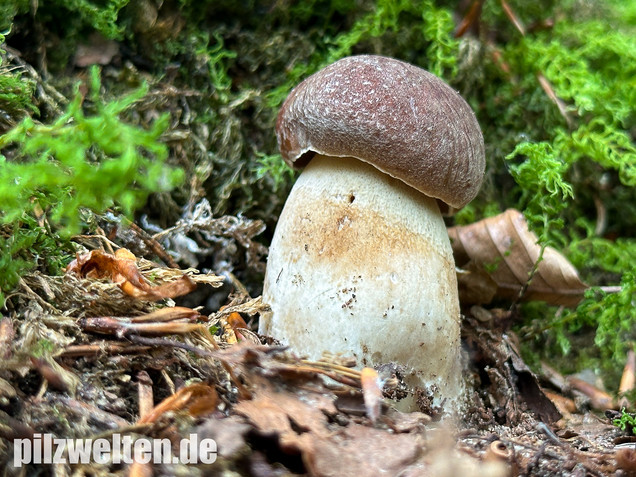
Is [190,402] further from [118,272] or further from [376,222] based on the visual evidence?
[376,222]

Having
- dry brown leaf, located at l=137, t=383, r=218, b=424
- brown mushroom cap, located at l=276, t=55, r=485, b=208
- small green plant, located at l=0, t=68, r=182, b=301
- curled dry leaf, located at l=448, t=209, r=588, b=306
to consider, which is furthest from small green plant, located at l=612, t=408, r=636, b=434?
small green plant, located at l=0, t=68, r=182, b=301

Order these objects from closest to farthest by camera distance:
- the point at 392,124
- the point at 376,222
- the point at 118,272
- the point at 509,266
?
the point at 118,272
the point at 392,124
the point at 376,222
the point at 509,266

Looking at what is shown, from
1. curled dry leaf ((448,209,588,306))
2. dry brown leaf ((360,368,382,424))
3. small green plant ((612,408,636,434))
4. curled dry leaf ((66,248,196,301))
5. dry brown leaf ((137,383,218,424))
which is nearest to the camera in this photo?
dry brown leaf ((137,383,218,424))

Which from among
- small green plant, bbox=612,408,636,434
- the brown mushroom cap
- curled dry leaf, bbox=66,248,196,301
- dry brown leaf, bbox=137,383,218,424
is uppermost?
the brown mushroom cap

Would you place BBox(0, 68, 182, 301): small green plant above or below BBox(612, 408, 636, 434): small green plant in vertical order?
above

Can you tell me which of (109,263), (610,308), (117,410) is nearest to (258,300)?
(109,263)

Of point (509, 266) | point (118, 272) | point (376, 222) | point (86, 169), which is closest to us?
point (86, 169)

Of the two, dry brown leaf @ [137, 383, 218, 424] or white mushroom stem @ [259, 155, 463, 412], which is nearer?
dry brown leaf @ [137, 383, 218, 424]

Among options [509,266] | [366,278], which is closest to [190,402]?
[366,278]

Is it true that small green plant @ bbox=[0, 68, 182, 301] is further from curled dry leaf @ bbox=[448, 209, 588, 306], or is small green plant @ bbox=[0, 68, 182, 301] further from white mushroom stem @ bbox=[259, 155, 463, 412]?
curled dry leaf @ bbox=[448, 209, 588, 306]
